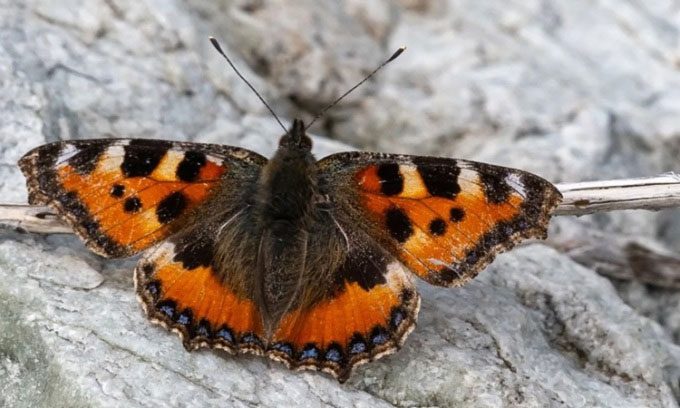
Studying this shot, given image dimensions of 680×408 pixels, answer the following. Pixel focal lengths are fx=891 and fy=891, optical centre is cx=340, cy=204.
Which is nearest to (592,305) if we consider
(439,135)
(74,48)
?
(439,135)

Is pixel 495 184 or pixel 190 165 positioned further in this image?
pixel 190 165

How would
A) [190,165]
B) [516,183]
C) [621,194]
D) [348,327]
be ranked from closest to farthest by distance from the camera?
[348,327], [516,183], [190,165], [621,194]

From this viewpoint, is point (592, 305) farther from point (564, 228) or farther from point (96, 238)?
point (96, 238)

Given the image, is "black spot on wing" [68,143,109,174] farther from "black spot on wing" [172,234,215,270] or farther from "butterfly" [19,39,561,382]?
"black spot on wing" [172,234,215,270]

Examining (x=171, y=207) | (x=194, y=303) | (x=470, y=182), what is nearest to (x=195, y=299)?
(x=194, y=303)

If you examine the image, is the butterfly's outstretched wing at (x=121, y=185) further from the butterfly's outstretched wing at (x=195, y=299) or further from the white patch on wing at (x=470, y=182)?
the white patch on wing at (x=470, y=182)

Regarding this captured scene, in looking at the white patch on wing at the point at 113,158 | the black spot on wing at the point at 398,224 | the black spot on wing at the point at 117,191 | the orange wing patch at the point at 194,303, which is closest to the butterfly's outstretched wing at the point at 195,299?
the orange wing patch at the point at 194,303

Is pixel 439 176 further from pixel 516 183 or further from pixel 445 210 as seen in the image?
pixel 516 183
